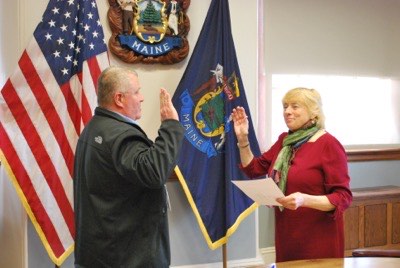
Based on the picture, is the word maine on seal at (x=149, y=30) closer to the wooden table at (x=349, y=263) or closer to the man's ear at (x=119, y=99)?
the man's ear at (x=119, y=99)

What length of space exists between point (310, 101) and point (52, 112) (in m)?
1.40

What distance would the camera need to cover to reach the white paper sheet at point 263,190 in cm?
154

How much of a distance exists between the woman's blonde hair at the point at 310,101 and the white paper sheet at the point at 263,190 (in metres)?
0.44

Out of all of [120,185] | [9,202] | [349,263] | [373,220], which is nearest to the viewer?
[120,185]

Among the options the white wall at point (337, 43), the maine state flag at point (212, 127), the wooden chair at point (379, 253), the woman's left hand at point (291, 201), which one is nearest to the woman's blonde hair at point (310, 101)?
the woman's left hand at point (291, 201)

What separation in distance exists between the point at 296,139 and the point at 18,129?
148 centimetres

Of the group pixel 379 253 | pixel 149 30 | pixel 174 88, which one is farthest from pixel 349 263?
pixel 149 30

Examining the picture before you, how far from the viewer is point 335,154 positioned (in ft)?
Result: 5.67

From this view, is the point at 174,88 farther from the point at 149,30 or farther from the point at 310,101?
the point at 310,101

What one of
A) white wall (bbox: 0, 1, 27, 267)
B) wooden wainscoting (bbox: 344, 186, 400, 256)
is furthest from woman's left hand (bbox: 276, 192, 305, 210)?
wooden wainscoting (bbox: 344, 186, 400, 256)

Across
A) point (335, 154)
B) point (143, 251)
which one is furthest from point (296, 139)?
point (143, 251)

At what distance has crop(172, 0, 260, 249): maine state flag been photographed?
2639 mm

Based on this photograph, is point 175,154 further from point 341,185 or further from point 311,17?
point 311,17

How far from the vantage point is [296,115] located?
5.99 ft
